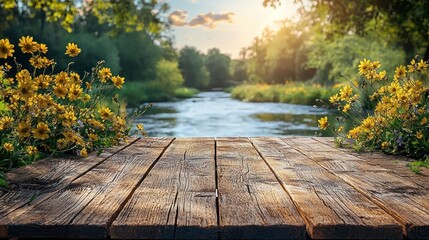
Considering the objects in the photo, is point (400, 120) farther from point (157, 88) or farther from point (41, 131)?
point (157, 88)

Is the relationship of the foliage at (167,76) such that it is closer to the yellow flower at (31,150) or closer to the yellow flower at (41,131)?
the yellow flower at (31,150)

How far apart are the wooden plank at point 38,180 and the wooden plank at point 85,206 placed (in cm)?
5

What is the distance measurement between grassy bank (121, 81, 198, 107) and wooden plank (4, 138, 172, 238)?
22.7m

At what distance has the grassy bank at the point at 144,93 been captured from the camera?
94.3 feet

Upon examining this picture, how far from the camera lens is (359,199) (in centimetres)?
223

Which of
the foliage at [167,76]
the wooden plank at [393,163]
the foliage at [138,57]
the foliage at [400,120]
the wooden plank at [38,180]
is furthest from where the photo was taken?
the foliage at [138,57]

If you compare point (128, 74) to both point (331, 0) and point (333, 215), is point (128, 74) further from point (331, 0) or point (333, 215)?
point (333, 215)

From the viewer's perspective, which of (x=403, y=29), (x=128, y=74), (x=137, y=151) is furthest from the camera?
(x=128, y=74)

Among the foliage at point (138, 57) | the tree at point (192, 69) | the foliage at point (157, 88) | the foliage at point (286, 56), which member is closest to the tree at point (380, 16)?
the foliage at point (157, 88)

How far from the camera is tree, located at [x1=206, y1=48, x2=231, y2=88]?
10662 cm

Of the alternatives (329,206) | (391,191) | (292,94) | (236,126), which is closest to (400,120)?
(391,191)

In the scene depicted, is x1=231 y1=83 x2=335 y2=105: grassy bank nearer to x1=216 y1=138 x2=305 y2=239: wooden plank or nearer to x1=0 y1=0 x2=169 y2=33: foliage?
x1=0 y1=0 x2=169 y2=33: foliage

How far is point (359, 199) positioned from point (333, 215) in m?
0.36

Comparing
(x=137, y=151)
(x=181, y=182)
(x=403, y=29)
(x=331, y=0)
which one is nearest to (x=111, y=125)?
(x=137, y=151)
